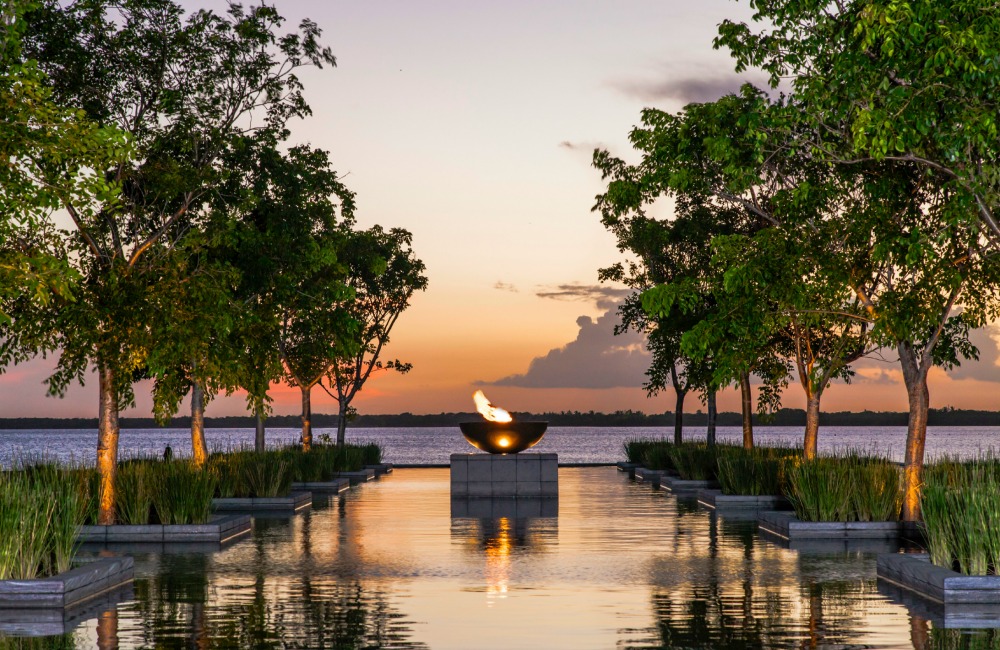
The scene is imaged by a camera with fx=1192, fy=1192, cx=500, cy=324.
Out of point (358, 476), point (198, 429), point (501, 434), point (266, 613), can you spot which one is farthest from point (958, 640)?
point (358, 476)

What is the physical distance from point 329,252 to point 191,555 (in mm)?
10840

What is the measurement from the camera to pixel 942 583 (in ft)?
36.9

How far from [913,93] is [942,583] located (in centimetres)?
496

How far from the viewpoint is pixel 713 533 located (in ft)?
60.2

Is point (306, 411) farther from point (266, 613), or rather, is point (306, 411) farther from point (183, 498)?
point (266, 613)

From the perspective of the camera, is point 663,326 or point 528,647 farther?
point 663,326

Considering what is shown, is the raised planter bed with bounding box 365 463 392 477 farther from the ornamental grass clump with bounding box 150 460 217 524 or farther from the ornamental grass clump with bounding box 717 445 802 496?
the ornamental grass clump with bounding box 150 460 217 524

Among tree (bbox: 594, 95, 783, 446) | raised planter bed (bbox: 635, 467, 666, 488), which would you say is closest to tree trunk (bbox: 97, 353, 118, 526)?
tree (bbox: 594, 95, 783, 446)

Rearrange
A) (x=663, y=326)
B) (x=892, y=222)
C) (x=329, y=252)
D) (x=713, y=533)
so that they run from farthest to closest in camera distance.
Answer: (x=663, y=326), (x=329, y=252), (x=713, y=533), (x=892, y=222)

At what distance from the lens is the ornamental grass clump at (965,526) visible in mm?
11328

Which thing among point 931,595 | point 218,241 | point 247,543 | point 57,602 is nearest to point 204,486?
point 247,543

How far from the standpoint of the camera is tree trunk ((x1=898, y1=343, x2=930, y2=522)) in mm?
17781

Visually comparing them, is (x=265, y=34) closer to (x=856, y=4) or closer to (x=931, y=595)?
(x=856, y=4)

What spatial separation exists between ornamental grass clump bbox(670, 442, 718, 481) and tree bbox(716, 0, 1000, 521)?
1367 cm
